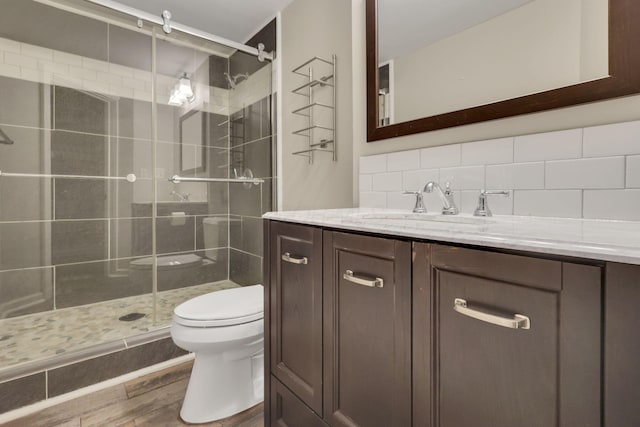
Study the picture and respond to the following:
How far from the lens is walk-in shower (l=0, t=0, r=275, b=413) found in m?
1.85

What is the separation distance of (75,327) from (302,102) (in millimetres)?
1925

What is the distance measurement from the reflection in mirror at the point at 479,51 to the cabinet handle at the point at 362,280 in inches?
31.5

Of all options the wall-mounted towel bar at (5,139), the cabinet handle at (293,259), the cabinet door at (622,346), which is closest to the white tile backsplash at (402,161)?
the cabinet handle at (293,259)

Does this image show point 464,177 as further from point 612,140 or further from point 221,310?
point 221,310

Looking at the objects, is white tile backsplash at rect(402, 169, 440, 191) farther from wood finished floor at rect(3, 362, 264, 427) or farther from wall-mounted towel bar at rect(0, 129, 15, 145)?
wall-mounted towel bar at rect(0, 129, 15, 145)

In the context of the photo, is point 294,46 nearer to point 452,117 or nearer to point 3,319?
point 452,117

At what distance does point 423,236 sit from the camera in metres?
0.66

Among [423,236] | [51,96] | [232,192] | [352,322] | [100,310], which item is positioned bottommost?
[100,310]

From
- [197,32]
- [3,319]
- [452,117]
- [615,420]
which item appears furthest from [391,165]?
[3,319]

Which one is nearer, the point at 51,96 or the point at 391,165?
the point at 391,165

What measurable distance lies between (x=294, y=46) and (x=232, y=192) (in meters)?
1.17

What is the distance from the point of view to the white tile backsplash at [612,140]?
2.67ft

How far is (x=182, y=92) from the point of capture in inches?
91.7

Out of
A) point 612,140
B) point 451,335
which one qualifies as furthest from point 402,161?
point 451,335
